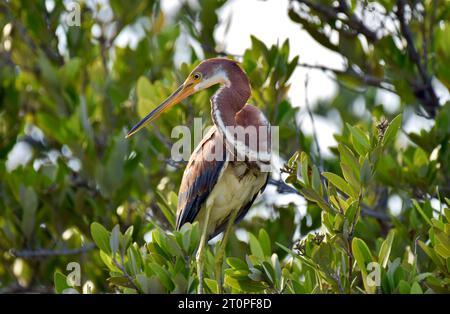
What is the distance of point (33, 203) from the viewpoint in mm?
6758

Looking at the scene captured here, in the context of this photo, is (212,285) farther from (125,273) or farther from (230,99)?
(230,99)

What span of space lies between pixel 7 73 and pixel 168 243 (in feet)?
11.7

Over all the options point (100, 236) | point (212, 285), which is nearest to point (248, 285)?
point (212, 285)

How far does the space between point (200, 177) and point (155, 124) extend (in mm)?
888

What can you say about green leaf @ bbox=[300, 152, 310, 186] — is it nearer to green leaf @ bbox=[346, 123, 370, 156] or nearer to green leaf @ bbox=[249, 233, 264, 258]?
green leaf @ bbox=[346, 123, 370, 156]

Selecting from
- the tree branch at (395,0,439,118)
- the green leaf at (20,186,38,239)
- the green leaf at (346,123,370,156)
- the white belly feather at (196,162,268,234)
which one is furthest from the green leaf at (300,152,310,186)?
the green leaf at (20,186,38,239)

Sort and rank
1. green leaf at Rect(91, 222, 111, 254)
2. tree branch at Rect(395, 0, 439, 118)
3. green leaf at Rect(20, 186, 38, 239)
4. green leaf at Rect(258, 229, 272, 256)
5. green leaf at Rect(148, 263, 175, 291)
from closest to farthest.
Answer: green leaf at Rect(148, 263, 175, 291), green leaf at Rect(91, 222, 111, 254), green leaf at Rect(258, 229, 272, 256), tree branch at Rect(395, 0, 439, 118), green leaf at Rect(20, 186, 38, 239)

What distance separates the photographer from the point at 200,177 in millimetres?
5820

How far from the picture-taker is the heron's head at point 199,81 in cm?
575

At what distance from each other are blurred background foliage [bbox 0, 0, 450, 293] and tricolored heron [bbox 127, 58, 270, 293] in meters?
0.14

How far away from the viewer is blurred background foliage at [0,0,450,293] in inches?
247

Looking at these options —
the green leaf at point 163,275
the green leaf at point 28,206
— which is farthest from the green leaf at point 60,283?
the green leaf at point 28,206

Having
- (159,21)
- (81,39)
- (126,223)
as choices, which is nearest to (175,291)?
(126,223)
